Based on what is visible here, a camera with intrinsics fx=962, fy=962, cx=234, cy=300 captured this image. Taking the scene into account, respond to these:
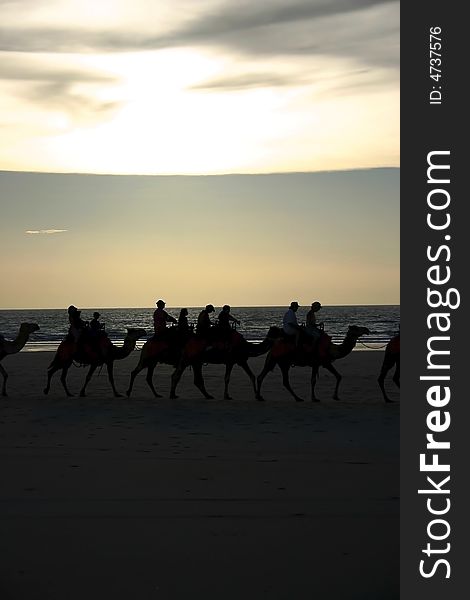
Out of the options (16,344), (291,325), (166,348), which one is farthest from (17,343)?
(291,325)

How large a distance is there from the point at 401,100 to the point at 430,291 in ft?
4.15

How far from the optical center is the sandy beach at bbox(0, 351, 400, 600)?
6.91 meters

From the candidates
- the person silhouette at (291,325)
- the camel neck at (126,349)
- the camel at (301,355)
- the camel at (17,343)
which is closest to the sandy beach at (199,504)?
the camel at (301,355)

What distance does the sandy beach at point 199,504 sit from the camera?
6914 millimetres

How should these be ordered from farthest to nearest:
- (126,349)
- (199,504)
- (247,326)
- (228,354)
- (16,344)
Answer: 1. (247,326)
2. (16,344)
3. (126,349)
4. (228,354)
5. (199,504)

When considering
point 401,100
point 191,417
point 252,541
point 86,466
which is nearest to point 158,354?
point 191,417

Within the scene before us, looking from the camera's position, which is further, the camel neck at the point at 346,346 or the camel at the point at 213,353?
the camel neck at the point at 346,346

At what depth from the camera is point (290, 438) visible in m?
13.4

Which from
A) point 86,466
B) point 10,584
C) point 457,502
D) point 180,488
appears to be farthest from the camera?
point 86,466

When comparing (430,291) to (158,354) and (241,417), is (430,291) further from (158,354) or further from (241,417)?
(158,354)

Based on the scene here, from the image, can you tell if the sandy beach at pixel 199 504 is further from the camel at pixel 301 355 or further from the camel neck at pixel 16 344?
the camel neck at pixel 16 344

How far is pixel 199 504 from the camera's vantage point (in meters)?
9.09

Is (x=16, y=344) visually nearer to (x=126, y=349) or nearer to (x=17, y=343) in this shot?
(x=17, y=343)

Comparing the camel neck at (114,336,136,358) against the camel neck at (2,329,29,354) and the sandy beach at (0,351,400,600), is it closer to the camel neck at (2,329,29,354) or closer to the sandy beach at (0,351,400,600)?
the camel neck at (2,329,29,354)
